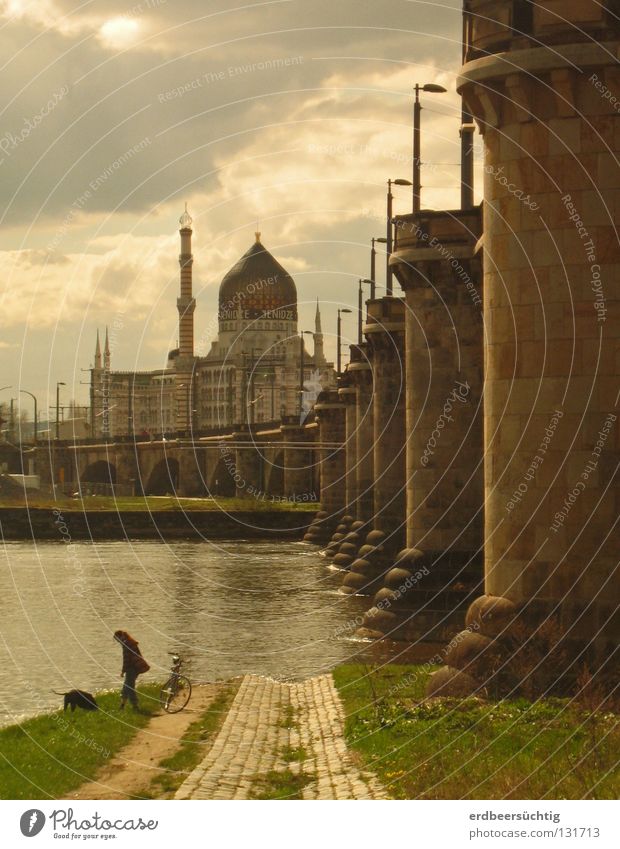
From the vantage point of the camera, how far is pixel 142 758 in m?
21.2

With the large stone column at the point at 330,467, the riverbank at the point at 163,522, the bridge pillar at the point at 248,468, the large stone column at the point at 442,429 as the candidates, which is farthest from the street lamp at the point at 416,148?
the bridge pillar at the point at 248,468

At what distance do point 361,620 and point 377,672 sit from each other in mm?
13474

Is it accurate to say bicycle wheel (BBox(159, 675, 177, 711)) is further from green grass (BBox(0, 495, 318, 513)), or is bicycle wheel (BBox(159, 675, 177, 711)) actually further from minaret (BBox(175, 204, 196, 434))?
minaret (BBox(175, 204, 196, 434))

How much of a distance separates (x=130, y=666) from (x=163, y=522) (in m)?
64.9

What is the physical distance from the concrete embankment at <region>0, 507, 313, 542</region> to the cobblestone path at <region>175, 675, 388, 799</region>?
57558 mm

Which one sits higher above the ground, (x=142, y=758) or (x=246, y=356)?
(x=246, y=356)

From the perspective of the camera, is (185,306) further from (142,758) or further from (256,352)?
(142,758)

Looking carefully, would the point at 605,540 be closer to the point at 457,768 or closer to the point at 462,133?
the point at 457,768

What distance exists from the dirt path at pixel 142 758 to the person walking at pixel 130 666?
0.56 m

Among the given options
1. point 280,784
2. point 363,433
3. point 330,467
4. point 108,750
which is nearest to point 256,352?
point 330,467

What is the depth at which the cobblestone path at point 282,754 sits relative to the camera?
1761 centimetres

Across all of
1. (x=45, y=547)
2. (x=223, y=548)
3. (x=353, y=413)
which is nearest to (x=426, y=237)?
(x=353, y=413)

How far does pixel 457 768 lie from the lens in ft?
53.9
